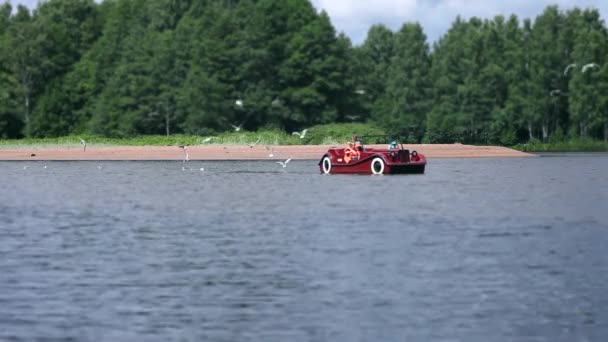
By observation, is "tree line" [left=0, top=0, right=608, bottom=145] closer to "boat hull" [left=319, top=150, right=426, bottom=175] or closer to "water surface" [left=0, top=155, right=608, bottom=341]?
"boat hull" [left=319, top=150, right=426, bottom=175]

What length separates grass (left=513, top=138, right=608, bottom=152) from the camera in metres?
111

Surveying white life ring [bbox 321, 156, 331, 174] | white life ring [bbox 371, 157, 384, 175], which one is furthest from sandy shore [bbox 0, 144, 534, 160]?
white life ring [bbox 371, 157, 384, 175]

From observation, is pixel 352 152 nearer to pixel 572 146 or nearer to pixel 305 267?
pixel 305 267

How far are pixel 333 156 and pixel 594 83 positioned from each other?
5899 cm

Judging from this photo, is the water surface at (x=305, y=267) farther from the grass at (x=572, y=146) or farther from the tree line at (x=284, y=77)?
the tree line at (x=284, y=77)

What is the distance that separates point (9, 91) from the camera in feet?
441

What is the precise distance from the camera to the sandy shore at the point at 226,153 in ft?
309

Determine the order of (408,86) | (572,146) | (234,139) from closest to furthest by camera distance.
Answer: (234,139), (572,146), (408,86)

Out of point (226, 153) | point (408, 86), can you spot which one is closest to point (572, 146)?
point (408, 86)

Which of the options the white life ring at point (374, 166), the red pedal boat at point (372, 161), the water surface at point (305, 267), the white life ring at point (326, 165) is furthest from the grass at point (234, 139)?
the water surface at point (305, 267)

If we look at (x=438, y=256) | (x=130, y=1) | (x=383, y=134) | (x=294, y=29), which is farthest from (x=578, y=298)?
(x=130, y=1)

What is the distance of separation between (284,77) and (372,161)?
6645 centimetres

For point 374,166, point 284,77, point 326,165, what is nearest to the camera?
point 374,166

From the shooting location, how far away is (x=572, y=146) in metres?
114
